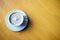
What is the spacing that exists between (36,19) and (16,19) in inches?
6.1

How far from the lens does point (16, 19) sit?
0.93 m

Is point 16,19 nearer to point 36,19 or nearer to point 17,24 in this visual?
point 17,24

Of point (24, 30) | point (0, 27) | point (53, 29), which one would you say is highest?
point (0, 27)

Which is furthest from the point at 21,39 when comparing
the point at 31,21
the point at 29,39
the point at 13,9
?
the point at 13,9

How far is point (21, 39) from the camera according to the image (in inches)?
35.1

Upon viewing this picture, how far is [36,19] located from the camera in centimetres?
96

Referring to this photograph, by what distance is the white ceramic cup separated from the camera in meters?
0.91

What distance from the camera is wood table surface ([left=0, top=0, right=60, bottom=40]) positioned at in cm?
90

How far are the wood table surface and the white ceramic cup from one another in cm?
6

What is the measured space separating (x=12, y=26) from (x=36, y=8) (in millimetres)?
247

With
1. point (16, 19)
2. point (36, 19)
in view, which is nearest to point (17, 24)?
point (16, 19)

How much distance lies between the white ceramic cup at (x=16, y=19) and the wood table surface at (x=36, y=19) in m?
0.06

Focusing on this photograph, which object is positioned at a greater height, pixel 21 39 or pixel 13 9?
pixel 13 9

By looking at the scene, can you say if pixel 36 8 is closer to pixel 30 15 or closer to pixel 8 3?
pixel 30 15
